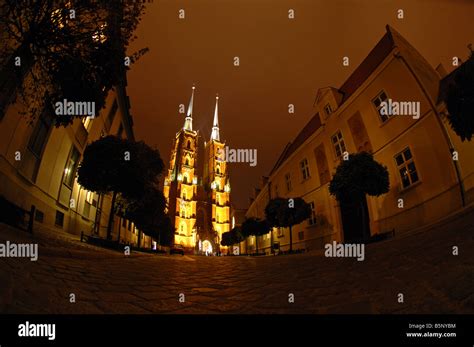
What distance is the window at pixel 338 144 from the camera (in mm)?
21734

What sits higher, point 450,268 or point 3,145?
point 3,145

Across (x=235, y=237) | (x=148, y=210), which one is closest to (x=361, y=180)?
(x=148, y=210)

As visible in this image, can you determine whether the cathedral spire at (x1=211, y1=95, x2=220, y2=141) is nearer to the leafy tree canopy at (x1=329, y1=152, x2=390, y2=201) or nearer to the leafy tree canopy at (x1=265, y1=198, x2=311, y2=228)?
the leafy tree canopy at (x1=265, y1=198, x2=311, y2=228)

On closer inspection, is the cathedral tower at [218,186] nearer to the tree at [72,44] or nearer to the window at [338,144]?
the window at [338,144]

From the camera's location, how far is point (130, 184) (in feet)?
58.6

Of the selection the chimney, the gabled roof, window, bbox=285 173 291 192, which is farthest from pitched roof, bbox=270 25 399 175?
window, bbox=285 173 291 192

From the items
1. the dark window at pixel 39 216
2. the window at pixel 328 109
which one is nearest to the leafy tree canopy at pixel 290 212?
the window at pixel 328 109

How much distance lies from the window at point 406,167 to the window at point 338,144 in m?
5.71

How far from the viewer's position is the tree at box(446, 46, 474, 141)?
9375mm

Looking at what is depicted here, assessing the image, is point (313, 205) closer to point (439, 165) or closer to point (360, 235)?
point (360, 235)

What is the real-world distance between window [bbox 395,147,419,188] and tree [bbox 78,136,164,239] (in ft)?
58.3

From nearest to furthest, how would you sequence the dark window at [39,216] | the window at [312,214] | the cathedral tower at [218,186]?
1. the dark window at [39,216]
2. the window at [312,214]
3. the cathedral tower at [218,186]

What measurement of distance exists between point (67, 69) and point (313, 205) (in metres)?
22.0
